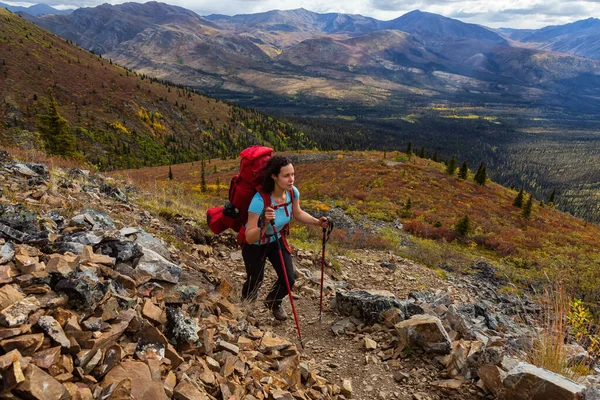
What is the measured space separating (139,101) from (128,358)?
138760mm

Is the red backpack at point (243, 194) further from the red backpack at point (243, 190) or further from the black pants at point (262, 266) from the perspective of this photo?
the black pants at point (262, 266)

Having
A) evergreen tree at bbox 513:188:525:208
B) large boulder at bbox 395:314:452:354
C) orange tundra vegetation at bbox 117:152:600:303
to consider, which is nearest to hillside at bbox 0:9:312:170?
orange tundra vegetation at bbox 117:152:600:303

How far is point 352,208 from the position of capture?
26000mm

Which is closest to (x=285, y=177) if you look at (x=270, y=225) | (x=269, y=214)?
(x=269, y=214)

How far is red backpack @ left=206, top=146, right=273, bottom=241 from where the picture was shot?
4.68m

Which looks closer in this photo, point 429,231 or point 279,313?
point 279,313

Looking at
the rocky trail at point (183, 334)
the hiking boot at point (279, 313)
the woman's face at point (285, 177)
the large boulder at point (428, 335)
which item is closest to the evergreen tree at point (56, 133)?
the rocky trail at point (183, 334)

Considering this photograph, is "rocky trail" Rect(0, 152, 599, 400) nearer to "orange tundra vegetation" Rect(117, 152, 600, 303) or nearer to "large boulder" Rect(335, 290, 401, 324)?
"large boulder" Rect(335, 290, 401, 324)

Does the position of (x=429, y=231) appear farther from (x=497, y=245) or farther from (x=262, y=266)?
(x=262, y=266)

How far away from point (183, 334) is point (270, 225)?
6.32 ft

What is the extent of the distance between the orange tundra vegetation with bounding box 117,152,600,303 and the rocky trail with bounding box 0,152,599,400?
313 inches

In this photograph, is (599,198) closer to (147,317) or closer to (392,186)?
(392,186)

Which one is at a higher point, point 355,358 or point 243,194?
point 243,194

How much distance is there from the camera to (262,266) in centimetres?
510
